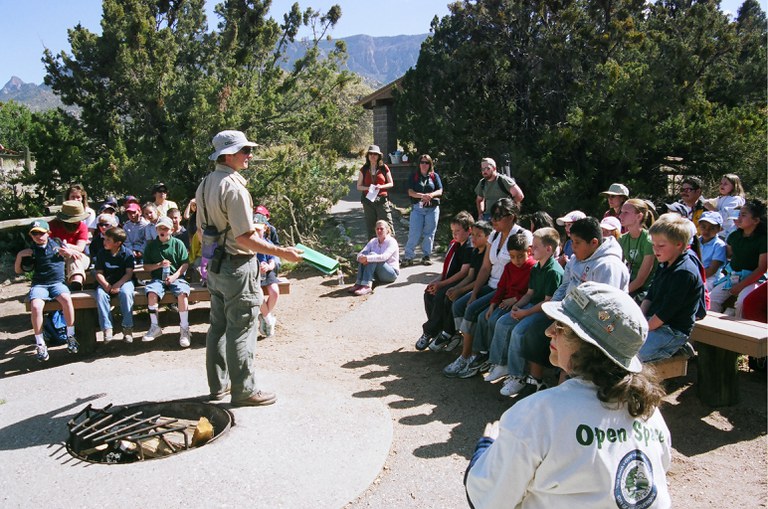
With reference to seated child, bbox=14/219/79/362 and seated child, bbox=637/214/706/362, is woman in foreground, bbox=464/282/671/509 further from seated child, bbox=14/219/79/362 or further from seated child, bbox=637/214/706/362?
seated child, bbox=14/219/79/362

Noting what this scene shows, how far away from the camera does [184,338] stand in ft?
22.5

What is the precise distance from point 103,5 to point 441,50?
6428 millimetres

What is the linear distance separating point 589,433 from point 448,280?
465 cm

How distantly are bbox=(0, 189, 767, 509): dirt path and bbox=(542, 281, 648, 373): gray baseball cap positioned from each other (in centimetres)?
216

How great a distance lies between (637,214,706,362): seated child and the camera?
4590mm

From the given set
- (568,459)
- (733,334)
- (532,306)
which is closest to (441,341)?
(532,306)

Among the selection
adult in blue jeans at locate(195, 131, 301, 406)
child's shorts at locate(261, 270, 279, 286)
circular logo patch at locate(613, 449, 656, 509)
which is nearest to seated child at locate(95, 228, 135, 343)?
child's shorts at locate(261, 270, 279, 286)

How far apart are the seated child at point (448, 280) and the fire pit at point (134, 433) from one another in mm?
2451

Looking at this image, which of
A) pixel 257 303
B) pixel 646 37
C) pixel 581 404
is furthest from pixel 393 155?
pixel 581 404

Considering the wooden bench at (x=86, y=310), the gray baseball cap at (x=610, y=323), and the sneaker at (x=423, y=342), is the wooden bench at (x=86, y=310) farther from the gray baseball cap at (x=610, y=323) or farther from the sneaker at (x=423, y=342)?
the gray baseball cap at (x=610, y=323)

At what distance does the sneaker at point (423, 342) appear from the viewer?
21.3 ft

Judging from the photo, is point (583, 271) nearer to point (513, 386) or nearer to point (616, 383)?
point (513, 386)

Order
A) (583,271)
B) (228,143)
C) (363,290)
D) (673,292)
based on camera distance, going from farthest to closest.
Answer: (363,290), (583,271), (228,143), (673,292)

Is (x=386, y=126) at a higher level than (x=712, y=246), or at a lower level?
higher
